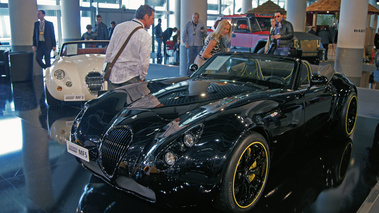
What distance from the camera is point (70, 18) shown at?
15586 millimetres

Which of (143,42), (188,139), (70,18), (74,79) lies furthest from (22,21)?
(188,139)

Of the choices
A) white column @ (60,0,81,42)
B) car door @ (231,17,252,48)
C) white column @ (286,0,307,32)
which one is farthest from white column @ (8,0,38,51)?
white column @ (286,0,307,32)

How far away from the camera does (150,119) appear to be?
2.94 meters

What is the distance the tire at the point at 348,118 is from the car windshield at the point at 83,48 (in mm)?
4977

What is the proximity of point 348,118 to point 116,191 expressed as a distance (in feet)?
11.0

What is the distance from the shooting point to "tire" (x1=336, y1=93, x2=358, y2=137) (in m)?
4.50

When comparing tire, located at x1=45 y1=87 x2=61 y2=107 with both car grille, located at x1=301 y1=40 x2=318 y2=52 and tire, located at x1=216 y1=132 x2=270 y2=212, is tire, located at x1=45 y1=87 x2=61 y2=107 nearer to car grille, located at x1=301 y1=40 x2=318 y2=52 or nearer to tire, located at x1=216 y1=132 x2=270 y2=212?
tire, located at x1=216 y1=132 x2=270 y2=212

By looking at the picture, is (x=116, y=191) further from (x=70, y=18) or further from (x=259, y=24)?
(x=70, y=18)

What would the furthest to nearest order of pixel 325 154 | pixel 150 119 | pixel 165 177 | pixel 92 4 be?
1. pixel 92 4
2. pixel 325 154
3. pixel 150 119
4. pixel 165 177

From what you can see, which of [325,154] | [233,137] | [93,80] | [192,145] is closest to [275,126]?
[233,137]

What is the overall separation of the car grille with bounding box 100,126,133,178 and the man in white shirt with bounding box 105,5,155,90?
1535mm

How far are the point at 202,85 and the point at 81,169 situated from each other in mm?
1596

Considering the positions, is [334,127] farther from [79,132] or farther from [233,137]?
[79,132]

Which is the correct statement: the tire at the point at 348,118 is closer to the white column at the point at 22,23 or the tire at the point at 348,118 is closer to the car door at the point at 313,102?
the car door at the point at 313,102
